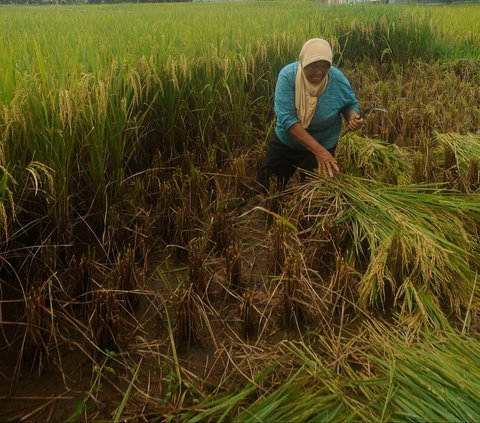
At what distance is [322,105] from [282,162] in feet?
1.49

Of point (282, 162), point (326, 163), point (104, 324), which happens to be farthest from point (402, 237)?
point (104, 324)

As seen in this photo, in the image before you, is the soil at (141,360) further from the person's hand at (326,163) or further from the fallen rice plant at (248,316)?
the person's hand at (326,163)

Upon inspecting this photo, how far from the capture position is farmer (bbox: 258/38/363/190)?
2.35 meters

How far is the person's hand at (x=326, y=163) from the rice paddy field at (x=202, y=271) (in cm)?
6

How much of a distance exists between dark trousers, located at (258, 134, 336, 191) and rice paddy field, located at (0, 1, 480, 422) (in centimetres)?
12

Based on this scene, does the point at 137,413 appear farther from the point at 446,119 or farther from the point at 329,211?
the point at 446,119

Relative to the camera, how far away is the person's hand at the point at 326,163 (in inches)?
94.1

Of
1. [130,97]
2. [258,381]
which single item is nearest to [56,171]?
[130,97]

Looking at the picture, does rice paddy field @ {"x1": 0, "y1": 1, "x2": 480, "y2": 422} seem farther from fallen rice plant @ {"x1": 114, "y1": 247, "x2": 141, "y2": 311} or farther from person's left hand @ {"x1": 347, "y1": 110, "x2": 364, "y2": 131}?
person's left hand @ {"x1": 347, "y1": 110, "x2": 364, "y2": 131}

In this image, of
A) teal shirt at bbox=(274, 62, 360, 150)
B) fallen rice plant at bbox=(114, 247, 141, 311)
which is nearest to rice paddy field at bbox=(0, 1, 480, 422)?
fallen rice plant at bbox=(114, 247, 141, 311)

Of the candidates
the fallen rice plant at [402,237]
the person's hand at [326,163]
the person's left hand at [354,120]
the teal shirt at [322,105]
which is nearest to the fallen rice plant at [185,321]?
the fallen rice plant at [402,237]

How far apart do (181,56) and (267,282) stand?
1.65m

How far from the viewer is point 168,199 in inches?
95.2

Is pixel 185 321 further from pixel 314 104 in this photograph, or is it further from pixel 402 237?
pixel 314 104
